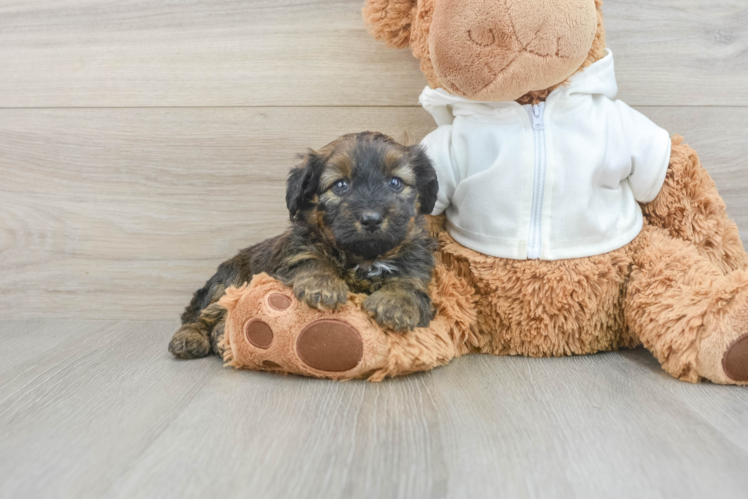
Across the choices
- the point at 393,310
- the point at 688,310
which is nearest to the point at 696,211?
the point at 688,310

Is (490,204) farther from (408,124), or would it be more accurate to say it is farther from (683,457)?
(683,457)

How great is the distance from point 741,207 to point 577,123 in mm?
985

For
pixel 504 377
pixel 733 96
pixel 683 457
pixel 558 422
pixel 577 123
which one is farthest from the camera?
pixel 733 96

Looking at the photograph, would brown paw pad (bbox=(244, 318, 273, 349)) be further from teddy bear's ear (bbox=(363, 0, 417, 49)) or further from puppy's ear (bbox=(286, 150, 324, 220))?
teddy bear's ear (bbox=(363, 0, 417, 49))

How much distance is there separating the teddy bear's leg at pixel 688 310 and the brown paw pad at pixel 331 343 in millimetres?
867

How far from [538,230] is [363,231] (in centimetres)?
60

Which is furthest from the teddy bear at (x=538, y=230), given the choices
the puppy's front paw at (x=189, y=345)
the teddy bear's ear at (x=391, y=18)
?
the puppy's front paw at (x=189, y=345)

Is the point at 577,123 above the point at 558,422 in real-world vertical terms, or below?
above

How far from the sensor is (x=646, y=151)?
182 cm

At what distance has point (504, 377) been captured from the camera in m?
1.67

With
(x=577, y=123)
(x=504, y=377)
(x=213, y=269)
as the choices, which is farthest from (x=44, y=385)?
(x=577, y=123)

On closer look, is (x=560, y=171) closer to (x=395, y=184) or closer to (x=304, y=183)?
(x=395, y=184)

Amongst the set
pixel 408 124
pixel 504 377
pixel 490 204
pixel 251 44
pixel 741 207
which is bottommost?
pixel 504 377

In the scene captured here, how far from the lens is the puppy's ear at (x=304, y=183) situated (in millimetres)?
1677
